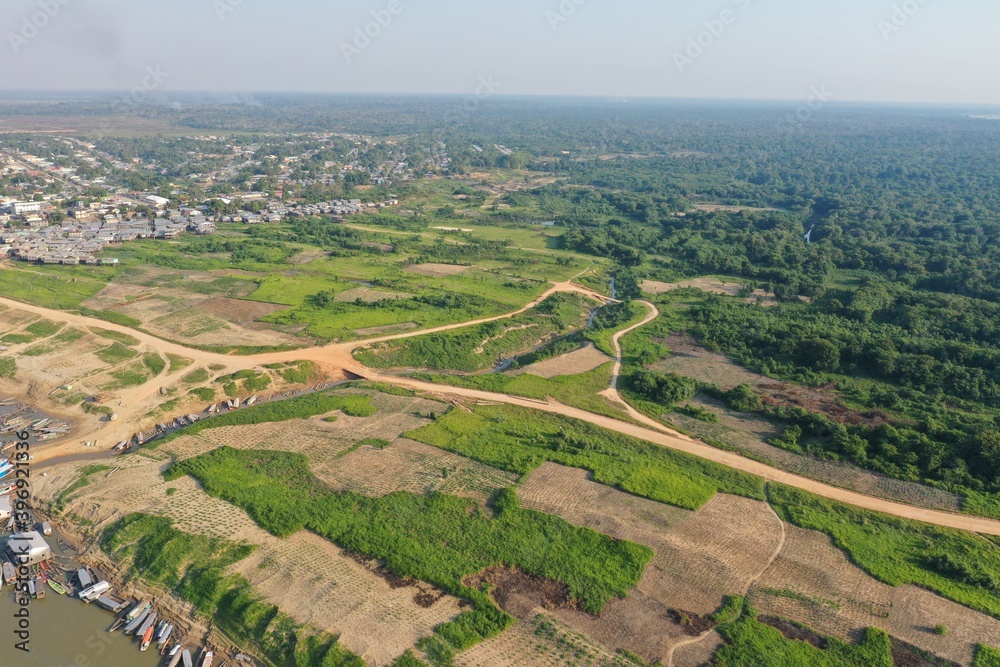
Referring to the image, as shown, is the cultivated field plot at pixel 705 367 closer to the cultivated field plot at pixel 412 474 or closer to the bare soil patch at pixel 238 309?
the cultivated field plot at pixel 412 474

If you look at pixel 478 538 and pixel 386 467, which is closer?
pixel 478 538

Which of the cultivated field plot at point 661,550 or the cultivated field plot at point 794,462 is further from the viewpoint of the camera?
the cultivated field plot at point 794,462

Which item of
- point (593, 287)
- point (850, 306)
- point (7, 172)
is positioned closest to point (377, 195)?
point (593, 287)

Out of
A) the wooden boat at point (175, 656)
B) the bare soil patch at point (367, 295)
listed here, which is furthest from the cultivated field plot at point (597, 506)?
the bare soil patch at point (367, 295)

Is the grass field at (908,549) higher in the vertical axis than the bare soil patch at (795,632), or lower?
higher

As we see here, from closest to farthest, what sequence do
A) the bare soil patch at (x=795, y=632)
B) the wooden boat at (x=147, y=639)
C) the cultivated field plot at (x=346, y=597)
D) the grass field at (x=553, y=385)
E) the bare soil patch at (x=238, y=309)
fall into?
the cultivated field plot at (x=346, y=597) → the bare soil patch at (x=795, y=632) → the wooden boat at (x=147, y=639) → the grass field at (x=553, y=385) → the bare soil patch at (x=238, y=309)

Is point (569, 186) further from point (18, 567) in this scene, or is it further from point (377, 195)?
point (18, 567)

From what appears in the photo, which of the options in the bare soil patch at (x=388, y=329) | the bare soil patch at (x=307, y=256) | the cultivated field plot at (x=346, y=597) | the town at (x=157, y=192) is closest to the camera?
the cultivated field plot at (x=346, y=597)

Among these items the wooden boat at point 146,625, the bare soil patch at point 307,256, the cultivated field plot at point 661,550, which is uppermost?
the bare soil patch at point 307,256
